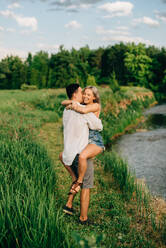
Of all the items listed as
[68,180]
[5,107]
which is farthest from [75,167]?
[5,107]

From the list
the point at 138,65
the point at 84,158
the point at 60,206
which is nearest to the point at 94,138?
the point at 84,158

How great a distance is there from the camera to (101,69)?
152 feet

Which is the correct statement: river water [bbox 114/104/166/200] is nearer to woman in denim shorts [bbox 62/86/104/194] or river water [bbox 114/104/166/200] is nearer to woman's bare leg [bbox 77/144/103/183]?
woman in denim shorts [bbox 62/86/104/194]

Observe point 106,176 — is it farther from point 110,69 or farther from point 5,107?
point 110,69

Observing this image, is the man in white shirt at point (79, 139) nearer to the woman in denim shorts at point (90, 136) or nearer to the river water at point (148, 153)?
the woman in denim shorts at point (90, 136)

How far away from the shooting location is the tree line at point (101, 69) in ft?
125

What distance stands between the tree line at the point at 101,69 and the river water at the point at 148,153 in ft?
80.3

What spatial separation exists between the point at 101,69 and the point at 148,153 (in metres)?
38.8

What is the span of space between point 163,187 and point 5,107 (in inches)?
442

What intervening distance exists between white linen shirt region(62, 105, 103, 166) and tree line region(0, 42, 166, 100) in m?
33.3

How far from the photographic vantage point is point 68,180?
17.3 ft

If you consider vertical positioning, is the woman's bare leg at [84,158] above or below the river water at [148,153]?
above

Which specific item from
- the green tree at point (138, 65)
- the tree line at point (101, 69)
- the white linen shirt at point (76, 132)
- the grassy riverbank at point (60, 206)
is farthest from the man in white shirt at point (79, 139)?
the green tree at point (138, 65)

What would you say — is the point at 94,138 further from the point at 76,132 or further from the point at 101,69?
the point at 101,69
